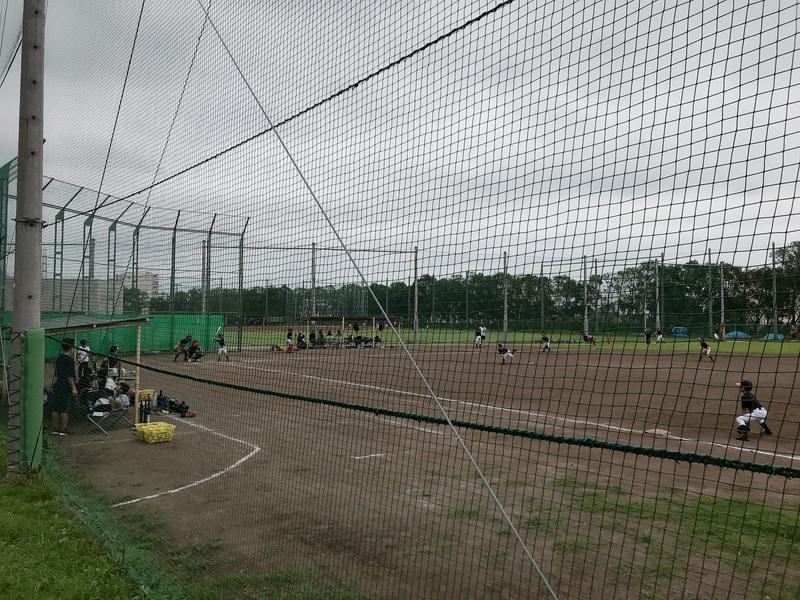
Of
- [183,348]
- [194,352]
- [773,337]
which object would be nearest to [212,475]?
[773,337]

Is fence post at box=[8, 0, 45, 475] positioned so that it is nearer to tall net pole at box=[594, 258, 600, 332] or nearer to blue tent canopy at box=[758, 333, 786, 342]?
tall net pole at box=[594, 258, 600, 332]

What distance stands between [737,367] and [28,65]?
71.4ft

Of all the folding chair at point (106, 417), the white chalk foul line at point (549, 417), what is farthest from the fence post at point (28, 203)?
the white chalk foul line at point (549, 417)

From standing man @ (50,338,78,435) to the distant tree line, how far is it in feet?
14.9

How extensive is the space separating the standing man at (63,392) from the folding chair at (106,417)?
1.19ft

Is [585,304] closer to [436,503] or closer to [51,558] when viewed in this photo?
[436,503]

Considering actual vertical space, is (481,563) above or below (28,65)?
below

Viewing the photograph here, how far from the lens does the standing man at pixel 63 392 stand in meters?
8.48

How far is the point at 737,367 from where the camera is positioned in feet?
66.3

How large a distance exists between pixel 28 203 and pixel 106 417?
444cm

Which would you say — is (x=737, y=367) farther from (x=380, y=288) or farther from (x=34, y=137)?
(x=34, y=137)

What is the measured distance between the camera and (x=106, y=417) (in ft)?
29.8

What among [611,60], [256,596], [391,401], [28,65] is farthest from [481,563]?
[391,401]

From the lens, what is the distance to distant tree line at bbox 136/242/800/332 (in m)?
3.52
